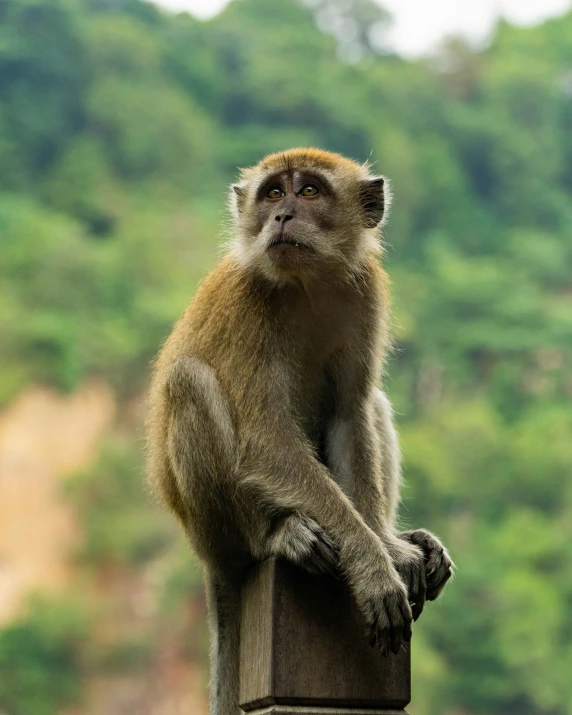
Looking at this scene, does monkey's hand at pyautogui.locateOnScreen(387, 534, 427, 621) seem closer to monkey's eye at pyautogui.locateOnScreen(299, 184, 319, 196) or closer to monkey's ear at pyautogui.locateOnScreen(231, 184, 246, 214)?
monkey's eye at pyautogui.locateOnScreen(299, 184, 319, 196)

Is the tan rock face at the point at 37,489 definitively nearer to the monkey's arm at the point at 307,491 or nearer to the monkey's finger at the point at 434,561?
the monkey's arm at the point at 307,491

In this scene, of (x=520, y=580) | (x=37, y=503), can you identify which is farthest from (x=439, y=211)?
(x=37, y=503)

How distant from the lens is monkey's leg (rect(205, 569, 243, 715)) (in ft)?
15.9

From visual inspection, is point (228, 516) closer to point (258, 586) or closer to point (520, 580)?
point (258, 586)

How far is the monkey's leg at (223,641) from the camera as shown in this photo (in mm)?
4832

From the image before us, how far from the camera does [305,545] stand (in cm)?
448

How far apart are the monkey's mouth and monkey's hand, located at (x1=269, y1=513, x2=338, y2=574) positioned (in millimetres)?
1353

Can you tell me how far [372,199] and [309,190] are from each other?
47 cm

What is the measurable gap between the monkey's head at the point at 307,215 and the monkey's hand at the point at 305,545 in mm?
1258

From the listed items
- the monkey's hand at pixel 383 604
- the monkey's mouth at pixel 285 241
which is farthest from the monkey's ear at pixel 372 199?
the monkey's hand at pixel 383 604

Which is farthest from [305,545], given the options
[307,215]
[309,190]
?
[309,190]

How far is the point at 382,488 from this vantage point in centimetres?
543

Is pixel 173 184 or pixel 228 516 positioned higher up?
pixel 173 184

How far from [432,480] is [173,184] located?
20.2m
